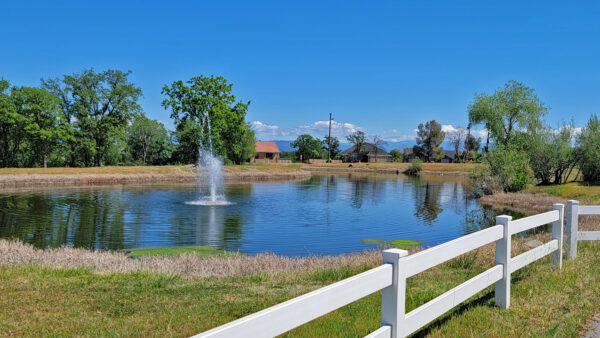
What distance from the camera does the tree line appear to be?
5934 cm

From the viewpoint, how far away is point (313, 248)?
657 inches

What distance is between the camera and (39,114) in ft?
Result: 196

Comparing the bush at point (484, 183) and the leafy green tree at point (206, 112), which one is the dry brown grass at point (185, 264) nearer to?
the bush at point (484, 183)

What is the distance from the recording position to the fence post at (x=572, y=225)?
8758mm

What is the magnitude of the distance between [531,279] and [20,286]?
916 centimetres

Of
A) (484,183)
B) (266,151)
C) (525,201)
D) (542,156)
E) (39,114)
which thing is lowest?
(525,201)

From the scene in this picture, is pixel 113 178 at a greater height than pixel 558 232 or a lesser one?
lesser

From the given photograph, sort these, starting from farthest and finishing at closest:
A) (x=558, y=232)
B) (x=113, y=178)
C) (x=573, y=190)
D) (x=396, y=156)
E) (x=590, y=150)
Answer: (x=396, y=156)
(x=113, y=178)
(x=590, y=150)
(x=573, y=190)
(x=558, y=232)

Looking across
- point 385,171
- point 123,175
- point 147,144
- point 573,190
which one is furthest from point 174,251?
point 385,171

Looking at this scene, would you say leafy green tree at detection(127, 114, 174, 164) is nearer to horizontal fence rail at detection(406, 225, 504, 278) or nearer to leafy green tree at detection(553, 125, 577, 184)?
leafy green tree at detection(553, 125, 577, 184)

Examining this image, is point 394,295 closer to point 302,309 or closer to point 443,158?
point 302,309

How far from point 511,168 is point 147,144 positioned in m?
64.2

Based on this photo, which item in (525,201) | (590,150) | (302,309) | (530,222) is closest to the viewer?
(302,309)

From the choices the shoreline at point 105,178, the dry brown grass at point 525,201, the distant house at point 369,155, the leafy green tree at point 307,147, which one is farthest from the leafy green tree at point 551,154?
the distant house at point 369,155
